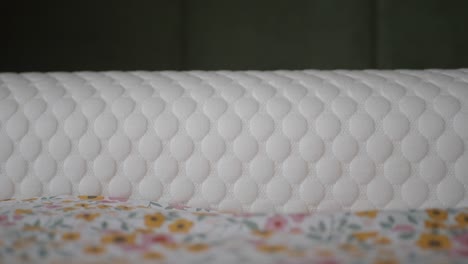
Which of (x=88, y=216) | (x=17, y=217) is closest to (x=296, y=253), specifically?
(x=88, y=216)

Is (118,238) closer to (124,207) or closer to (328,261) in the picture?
(124,207)

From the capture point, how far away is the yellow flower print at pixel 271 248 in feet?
1.76

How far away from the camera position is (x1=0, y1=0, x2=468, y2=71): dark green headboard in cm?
127

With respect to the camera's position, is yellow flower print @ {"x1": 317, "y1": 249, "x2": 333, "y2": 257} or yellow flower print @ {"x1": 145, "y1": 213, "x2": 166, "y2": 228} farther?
yellow flower print @ {"x1": 145, "y1": 213, "x2": 166, "y2": 228}

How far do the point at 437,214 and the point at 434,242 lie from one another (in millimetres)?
89

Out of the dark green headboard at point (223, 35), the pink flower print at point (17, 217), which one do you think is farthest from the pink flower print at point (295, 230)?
the dark green headboard at point (223, 35)

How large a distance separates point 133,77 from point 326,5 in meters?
0.67

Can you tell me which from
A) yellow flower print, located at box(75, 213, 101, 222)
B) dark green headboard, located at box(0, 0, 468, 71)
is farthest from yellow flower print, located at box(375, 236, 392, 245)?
dark green headboard, located at box(0, 0, 468, 71)

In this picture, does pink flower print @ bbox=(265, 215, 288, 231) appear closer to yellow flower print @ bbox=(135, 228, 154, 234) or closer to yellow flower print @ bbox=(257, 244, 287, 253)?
yellow flower print @ bbox=(257, 244, 287, 253)

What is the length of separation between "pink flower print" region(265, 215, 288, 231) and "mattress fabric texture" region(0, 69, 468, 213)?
22 cm

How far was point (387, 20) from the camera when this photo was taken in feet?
4.15

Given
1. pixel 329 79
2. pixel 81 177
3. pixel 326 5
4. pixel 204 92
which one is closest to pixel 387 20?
pixel 326 5

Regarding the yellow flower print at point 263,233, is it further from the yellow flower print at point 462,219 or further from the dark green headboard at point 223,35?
the dark green headboard at point 223,35

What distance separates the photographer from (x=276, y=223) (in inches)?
25.4
